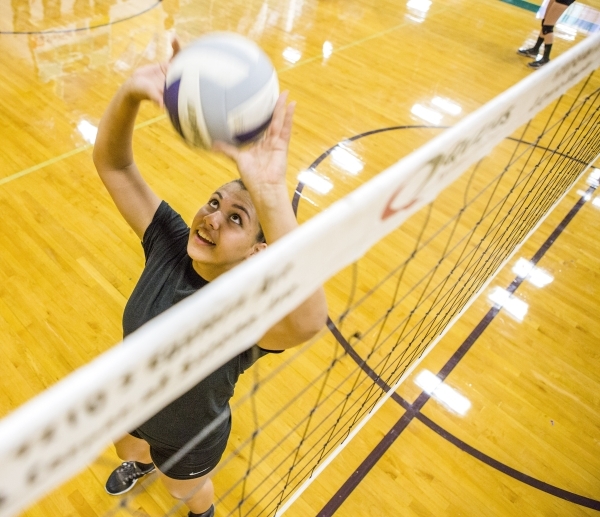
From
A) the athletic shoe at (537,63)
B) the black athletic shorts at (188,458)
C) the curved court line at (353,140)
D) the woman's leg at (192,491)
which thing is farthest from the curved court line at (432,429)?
the athletic shoe at (537,63)

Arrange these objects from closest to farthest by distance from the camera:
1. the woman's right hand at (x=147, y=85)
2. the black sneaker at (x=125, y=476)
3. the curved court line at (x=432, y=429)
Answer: the woman's right hand at (x=147, y=85) < the black sneaker at (x=125, y=476) < the curved court line at (x=432, y=429)

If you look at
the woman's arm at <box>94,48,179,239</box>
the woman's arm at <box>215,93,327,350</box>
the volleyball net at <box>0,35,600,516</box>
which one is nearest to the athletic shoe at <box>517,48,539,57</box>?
the volleyball net at <box>0,35,600,516</box>

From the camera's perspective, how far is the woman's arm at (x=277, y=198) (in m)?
0.97

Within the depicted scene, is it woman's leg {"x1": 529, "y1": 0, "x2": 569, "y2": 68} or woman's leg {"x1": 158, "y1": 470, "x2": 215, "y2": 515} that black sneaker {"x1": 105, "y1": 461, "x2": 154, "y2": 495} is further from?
woman's leg {"x1": 529, "y1": 0, "x2": 569, "y2": 68}

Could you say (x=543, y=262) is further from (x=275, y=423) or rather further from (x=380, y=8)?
(x=380, y=8)

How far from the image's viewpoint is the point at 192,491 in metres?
1.57

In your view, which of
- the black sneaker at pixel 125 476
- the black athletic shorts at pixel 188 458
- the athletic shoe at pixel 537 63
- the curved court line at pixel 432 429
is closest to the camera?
the black athletic shorts at pixel 188 458

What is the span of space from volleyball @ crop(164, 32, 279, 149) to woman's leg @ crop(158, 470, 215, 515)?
42.6 inches

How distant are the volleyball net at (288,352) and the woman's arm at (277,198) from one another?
0.49 feet

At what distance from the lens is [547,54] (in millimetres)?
5668

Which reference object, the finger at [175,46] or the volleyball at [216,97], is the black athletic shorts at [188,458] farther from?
the finger at [175,46]

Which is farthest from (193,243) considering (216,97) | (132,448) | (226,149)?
(132,448)

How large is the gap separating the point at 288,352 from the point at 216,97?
1.64m

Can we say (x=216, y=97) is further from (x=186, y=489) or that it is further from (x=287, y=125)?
(x=186, y=489)
